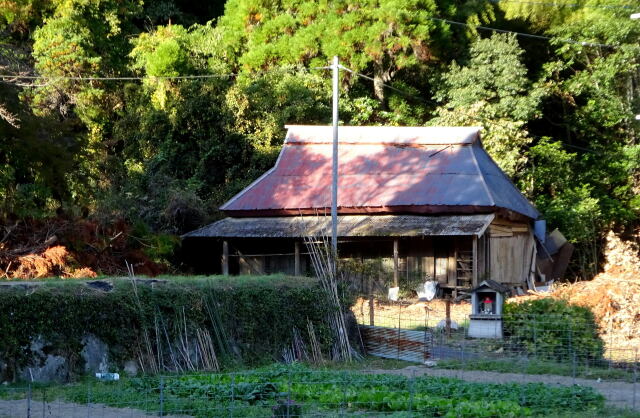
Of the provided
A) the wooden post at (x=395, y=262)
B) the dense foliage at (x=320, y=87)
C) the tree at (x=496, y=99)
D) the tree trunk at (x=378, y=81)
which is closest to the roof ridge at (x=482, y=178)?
the wooden post at (x=395, y=262)

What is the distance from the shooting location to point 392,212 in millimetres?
27750

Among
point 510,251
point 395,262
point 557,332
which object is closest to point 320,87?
point 395,262

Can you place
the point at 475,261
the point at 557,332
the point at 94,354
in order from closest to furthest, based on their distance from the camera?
1. the point at 94,354
2. the point at 557,332
3. the point at 475,261

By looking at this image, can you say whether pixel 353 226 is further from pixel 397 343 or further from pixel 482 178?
pixel 397 343

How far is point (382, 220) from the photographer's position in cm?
2753

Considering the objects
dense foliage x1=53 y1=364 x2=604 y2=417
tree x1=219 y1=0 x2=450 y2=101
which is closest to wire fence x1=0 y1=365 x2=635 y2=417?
dense foliage x1=53 y1=364 x2=604 y2=417

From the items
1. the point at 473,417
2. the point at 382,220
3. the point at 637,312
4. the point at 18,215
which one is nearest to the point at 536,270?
the point at 382,220

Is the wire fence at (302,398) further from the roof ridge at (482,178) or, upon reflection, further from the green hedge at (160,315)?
the roof ridge at (482,178)

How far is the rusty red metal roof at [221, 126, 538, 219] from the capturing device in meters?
27.3

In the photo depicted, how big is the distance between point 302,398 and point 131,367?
3888mm

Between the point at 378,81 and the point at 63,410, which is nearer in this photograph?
the point at 63,410

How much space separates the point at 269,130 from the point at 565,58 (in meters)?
12.9

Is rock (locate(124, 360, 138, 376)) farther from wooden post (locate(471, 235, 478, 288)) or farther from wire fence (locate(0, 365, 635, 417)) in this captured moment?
wooden post (locate(471, 235, 478, 288))

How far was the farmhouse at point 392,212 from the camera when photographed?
26906 mm
